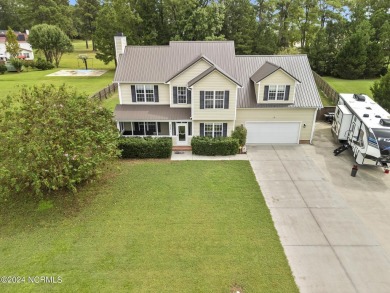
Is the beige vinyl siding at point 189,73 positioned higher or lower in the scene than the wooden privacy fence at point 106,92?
higher

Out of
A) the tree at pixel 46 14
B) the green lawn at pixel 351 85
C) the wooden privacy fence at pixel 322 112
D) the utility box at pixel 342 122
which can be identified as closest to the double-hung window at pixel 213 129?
the utility box at pixel 342 122

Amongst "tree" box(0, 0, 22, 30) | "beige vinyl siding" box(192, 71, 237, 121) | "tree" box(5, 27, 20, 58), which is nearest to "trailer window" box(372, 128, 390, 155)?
"beige vinyl siding" box(192, 71, 237, 121)

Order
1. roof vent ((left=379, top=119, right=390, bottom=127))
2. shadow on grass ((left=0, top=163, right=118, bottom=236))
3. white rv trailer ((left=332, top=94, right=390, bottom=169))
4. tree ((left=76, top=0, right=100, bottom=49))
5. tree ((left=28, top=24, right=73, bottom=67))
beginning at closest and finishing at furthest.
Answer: shadow on grass ((left=0, top=163, right=118, bottom=236)) → white rv trailer ((left=332, top=94, right=390, bottom=169)) → roof vent ((left=379, top=119, right=390, bottom=127)) → tree ((left=28, top=24, right=73, bottom=67)) → tree ((left=76, top=0, right=100, bottom=49))

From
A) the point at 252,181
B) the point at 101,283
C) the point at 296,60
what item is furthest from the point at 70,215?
the point at 296,60

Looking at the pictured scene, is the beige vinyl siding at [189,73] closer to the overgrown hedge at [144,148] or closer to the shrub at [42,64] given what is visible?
the overgrown hedge at [144,148]

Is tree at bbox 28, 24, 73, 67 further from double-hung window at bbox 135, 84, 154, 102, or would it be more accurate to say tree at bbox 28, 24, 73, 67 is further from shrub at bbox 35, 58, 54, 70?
double-hung window at bbox 135, 84, 154, 102

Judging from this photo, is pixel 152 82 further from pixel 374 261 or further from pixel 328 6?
pixel 328 6
